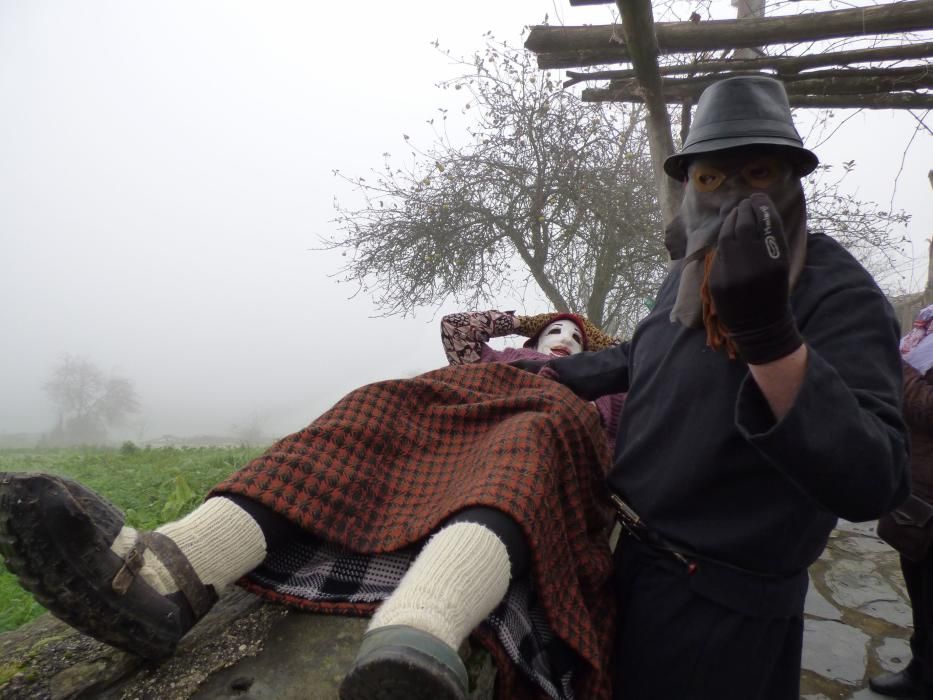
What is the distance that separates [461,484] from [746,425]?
719 millimetres

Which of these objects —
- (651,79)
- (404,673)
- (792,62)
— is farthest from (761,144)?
(792,62)

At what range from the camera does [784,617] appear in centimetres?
125

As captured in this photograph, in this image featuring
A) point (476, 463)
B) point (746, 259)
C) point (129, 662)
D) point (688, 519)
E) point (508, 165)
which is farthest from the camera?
point (508, 165)

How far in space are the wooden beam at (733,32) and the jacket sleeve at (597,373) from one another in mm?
1878

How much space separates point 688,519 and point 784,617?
0.30m

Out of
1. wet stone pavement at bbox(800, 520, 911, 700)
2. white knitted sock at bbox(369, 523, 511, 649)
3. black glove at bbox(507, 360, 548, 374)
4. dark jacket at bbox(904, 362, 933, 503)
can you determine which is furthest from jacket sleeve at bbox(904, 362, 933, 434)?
white knitted sock at bbox(369, 523, 511, 649)

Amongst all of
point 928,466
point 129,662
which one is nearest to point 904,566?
point 928,466

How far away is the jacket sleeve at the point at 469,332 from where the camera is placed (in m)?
3.20

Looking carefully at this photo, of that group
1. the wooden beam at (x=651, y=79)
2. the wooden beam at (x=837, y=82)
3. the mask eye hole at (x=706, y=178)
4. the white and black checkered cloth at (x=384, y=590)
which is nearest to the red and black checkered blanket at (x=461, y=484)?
the white and black checkered cloth at (x=384, y=590)

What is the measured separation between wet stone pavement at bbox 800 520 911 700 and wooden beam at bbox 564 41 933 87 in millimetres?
3000

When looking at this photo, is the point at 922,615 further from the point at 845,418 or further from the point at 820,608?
the point at 845,418

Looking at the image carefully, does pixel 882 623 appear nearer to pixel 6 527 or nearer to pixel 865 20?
pixel 865 20

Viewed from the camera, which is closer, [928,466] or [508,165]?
[928,466]

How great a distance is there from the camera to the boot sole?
993 mm
